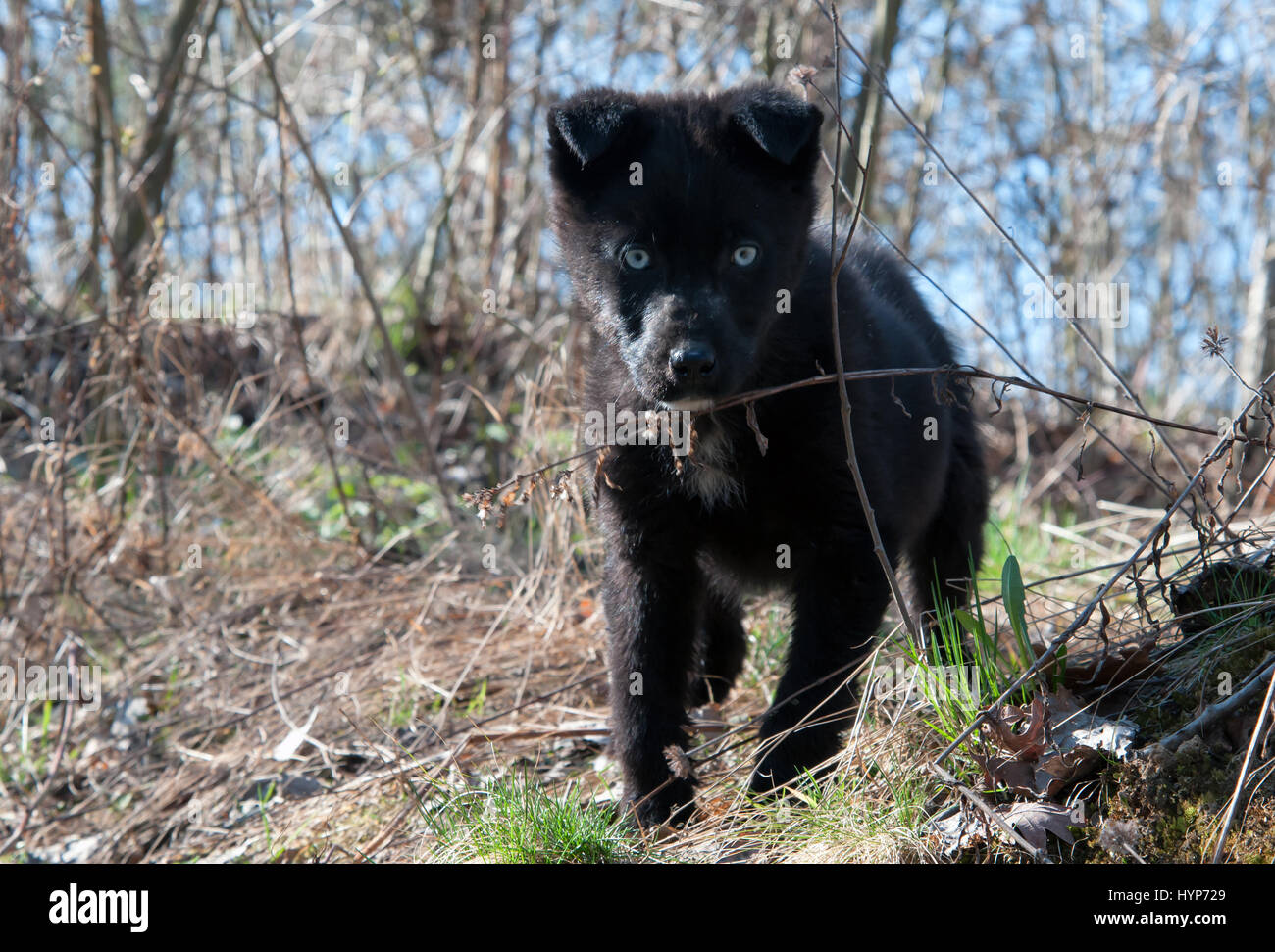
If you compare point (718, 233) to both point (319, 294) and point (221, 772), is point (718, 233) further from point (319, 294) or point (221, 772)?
point (319, 294)

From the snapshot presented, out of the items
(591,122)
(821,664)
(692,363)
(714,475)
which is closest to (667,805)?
(821,664)

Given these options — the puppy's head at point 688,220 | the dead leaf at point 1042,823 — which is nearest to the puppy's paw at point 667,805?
the dead leaf at point 1042,823

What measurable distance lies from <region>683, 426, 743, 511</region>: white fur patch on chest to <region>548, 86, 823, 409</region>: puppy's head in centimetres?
24

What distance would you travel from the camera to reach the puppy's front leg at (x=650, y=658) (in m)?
3.12

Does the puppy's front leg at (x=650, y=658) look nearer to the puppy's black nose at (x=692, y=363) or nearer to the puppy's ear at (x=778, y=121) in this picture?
the puppy's black nose at (x=692, y=363)

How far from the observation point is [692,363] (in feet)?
8.95

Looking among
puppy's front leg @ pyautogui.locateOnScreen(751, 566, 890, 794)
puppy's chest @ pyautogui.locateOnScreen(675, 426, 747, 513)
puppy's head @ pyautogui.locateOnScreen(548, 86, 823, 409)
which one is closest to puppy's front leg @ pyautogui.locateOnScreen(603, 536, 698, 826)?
puppy's chest @ pyautogui.locateOnScreen(675, 426, 747, 513)

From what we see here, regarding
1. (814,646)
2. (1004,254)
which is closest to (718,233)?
(814,646)

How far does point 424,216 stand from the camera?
8867 millimetres

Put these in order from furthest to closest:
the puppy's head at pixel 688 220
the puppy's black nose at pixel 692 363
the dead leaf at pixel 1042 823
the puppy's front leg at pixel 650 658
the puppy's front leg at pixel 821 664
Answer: the puppy's front leg at pixel 650 658, the puppy's front leg at pixel 821 664, the puppy's head at pixel 688 220, the puppy's black nose at pixel 692 363, the dead leaf at pixel 1042 823

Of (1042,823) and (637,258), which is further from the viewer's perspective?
(637,258)

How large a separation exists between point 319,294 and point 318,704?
4.15m

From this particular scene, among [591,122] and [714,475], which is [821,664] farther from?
[591,122]

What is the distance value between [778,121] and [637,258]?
53 cm
